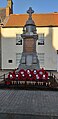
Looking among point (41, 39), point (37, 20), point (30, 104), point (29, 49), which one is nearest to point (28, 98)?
A: point (30, 104)

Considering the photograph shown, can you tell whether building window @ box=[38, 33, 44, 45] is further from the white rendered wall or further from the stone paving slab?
the stone paving slab

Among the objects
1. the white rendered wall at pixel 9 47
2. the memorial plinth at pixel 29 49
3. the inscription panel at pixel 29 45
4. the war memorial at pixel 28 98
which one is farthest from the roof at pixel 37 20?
the war memorial at pixel 28 98

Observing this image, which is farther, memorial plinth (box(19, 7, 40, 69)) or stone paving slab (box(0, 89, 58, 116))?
memorial plinth (box(19, 7, 40, 69))

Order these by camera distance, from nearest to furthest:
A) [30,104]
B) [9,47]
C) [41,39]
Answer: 1. [30,104]
2. [41,39]
3. [9,47]

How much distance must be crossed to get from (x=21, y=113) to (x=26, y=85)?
212 inches

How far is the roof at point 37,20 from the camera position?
117 feet

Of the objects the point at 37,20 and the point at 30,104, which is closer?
the point at 30,104

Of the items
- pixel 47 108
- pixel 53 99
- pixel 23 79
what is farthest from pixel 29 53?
pixel 47 108

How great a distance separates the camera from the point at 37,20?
122ft

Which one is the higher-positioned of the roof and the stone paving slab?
the roof

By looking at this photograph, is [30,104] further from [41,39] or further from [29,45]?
[41,39]

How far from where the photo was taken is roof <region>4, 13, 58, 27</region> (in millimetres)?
35562

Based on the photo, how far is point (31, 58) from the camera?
19.6 meters

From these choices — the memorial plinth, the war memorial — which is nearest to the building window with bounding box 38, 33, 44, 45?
the memorial plinth
